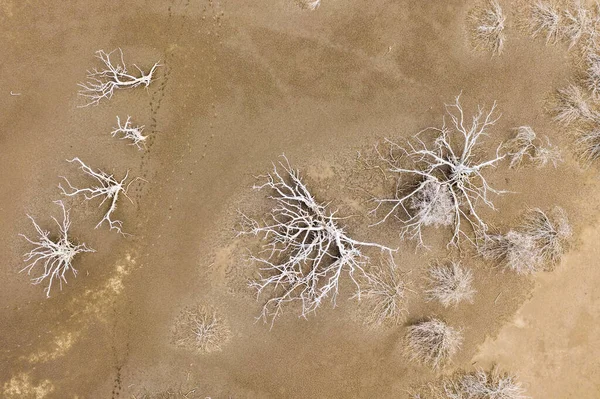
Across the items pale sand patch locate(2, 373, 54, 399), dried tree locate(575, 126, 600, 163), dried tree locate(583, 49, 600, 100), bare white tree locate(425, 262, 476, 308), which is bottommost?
pale sand patch locate(2, 373, 54, 399)

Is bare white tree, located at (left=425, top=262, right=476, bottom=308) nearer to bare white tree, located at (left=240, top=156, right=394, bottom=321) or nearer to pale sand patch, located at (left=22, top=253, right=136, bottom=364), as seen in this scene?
bare white tree, located at (left=240, top=156, right=394, bottom=321)

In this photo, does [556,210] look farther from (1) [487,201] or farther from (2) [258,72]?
(2) [258,72]

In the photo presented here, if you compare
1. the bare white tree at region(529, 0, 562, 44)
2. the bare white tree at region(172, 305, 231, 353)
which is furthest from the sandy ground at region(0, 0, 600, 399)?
the bare white tree at region(529, 0, 562, 44)

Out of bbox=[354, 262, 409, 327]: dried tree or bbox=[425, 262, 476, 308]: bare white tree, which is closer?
bbox=[425, 262, 476, 308]: bare white tree

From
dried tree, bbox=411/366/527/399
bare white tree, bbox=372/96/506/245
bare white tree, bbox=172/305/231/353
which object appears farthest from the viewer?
bare white tree, bbox=172/305/231/353

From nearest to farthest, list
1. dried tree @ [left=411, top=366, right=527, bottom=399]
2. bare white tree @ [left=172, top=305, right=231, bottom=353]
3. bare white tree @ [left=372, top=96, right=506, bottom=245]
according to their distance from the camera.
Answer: bare white tree @ [left=372, top=96, right=506, bottom=245] → dried tree @ [left=411, top=366, right=527, bottom=399] → bare white tree @ [left=172, top=305, right=231, bottom=353]

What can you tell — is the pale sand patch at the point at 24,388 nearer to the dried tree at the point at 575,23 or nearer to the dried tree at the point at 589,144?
the dried tree at the point at 589,144
